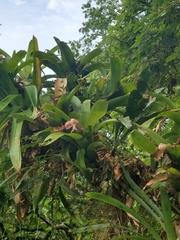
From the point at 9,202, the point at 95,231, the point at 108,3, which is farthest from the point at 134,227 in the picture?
the point at 108,3

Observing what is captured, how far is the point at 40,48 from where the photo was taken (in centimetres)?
104

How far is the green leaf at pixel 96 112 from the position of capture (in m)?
0.79

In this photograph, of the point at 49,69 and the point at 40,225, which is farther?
the point at 40,225

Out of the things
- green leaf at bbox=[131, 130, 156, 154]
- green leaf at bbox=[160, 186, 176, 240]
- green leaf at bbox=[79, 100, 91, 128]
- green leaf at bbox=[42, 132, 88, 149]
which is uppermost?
green leaf at bbox=[79, 100, 91, 128]

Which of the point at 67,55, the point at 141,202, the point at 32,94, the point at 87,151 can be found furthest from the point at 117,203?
the point at 67,55

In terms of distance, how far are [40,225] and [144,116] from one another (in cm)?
65

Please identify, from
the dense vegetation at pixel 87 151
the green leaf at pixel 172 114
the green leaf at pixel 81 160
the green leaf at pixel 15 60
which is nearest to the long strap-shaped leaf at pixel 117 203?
the dense vegetation at pixel 87 151

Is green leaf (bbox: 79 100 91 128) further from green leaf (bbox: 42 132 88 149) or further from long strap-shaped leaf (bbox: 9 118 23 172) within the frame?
long strap-shaped leaf (bbox: 9 118 23 172)

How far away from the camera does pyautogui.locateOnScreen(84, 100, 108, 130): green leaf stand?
789 millimetres

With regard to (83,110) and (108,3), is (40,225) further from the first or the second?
(108,3)

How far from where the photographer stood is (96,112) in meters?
0.80

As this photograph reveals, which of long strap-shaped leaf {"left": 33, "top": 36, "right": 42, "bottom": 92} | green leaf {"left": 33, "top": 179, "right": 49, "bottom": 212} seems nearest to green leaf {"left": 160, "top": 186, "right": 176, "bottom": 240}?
green leaf {"left": 33, "top": 179, "right": 49, "bottom": 212}

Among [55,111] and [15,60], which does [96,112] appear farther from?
[15,60]

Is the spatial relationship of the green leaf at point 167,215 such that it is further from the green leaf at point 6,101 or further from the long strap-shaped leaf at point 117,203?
the green leaf at point 6,101
